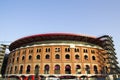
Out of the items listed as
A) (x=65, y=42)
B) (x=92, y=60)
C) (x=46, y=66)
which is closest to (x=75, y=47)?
(x=65, y=42)

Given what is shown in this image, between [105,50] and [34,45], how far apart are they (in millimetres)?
24599

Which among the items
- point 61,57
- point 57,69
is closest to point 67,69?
point 57,69

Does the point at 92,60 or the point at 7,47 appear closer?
the point at 92,60

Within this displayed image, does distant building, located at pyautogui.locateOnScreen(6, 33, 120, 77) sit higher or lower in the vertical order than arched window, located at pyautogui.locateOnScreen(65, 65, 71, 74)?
higher

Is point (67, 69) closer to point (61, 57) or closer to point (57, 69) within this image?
point (57, 69)

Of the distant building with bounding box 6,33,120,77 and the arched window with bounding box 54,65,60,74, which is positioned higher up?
the distant building with bounding box 6,33,120,77

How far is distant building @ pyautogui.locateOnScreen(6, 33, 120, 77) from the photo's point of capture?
47.8 m

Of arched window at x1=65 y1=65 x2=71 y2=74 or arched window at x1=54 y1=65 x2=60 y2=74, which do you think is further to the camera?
arched window at x1=65 y1=65 x2=71 y2=74

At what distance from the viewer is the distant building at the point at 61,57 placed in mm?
47781

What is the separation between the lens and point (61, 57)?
48406mm

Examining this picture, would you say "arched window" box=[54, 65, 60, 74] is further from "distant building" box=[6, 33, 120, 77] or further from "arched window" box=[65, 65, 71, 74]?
"arched window" box=[65, 65, 71, 74]

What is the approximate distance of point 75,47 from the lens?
5009 centimetres

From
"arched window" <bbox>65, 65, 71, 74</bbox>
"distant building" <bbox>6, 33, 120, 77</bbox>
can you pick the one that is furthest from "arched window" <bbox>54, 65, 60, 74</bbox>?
"arched window" <bbox>65, 65, 71, 74</bbox>

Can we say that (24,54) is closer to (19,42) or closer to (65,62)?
(19,42)
